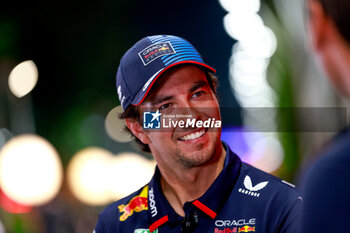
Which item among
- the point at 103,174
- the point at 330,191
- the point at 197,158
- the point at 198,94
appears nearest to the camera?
the point at 330,191

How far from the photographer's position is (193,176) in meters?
3.06

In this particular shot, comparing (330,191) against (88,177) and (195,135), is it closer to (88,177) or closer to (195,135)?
(195,135)

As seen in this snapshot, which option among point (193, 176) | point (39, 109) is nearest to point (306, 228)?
point (193, 176)

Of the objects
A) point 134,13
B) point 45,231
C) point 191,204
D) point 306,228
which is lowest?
point 45,231

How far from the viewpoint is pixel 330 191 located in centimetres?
126

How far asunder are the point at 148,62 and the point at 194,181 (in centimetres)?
77

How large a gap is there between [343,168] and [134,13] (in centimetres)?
2250

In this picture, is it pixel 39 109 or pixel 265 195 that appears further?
pixel 39 109

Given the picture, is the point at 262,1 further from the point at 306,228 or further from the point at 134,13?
the point at 306,228

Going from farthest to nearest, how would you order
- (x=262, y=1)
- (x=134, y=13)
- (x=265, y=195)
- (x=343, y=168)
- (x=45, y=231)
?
(x=134, y=13) → (x=262, y=1) → (x=45, y=231) → (x=265, y=195) → (x=343, y=168)

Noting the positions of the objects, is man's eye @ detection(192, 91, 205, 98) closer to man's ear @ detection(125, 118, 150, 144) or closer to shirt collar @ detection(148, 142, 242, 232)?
shirt collar @ detection(148, 142, 242, 232)

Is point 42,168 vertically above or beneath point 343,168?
beneath

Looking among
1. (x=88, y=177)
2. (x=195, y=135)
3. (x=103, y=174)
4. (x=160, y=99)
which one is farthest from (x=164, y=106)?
(x=103, y=174)

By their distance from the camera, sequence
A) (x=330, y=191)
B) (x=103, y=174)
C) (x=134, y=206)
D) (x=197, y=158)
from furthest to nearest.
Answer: (x=103, y=174), (x=134, y=206), (x=197, y=158), (x=330, y=191)
